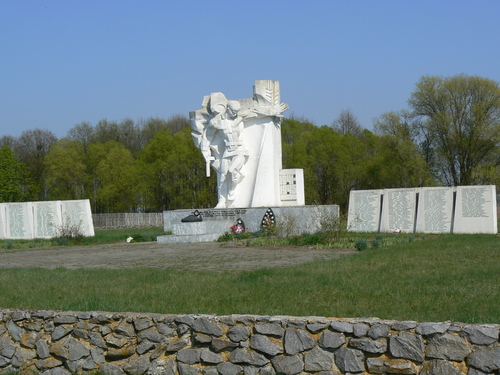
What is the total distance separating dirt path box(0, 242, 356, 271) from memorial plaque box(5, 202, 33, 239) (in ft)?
20.0

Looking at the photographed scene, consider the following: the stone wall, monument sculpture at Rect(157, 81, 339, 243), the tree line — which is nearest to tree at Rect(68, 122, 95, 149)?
the tree line

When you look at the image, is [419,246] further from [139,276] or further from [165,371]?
[165,371]

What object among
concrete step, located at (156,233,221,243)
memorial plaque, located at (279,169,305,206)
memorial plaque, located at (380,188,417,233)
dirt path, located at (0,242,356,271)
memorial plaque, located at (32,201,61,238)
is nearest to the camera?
dirt path, located at (0,242,356,271)

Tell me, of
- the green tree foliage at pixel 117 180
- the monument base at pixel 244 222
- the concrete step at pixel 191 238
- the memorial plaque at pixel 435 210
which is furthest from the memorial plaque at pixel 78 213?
the green tree foliage at pixel 117 180

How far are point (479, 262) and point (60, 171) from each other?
3677 cm


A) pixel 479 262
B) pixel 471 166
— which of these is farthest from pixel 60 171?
pixel 479 262

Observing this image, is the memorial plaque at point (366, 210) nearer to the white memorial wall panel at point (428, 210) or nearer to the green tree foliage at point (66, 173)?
the white memorial wall panel at point (428, 210)

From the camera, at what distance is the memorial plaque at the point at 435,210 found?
19234 mm

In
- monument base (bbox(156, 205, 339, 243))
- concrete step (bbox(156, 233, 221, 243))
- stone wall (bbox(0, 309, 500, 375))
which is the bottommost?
A: stone wall (bbox(0, 309, 500, 375))

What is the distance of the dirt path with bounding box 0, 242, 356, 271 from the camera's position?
1234cm

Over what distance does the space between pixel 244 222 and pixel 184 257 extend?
22.0 feet

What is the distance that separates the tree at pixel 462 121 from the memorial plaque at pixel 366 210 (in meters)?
16.3

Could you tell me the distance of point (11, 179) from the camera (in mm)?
39312

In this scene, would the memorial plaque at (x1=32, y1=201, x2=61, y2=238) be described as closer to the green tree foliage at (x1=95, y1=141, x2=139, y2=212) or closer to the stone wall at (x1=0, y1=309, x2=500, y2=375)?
the stone wall at (x1=0, y1=309, x2=500, y2=375)
